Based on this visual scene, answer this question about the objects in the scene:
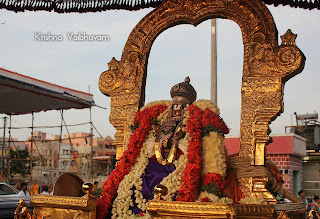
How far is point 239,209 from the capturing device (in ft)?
9.51

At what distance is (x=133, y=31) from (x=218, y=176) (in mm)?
2428

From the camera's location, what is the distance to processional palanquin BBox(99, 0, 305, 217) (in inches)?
Result: 165

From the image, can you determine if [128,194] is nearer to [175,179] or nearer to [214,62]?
[175,179]

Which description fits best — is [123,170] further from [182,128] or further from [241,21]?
[241,21]

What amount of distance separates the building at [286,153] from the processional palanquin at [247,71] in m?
10.0

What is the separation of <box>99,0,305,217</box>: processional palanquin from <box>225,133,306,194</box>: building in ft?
32.8

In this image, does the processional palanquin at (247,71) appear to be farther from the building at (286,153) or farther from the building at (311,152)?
the building at (311,152)

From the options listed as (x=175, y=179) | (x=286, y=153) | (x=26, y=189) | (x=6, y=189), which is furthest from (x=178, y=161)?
(x=286, y=153)

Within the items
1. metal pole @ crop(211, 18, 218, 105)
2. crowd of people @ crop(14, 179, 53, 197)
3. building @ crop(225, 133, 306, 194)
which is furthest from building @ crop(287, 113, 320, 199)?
crowd of people @ crop(14, 179, 53, 197)

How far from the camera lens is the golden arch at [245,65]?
4.23m

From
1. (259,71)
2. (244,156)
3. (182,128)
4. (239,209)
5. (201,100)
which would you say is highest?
(259,71)

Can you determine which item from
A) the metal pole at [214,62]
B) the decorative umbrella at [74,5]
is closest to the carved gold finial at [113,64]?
the decorative umbrella at [74,5]

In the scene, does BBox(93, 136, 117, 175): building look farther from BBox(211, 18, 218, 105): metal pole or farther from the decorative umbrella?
the decorative umbrella

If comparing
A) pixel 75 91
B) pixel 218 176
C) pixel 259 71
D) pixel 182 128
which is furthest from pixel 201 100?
pixel 75 91
